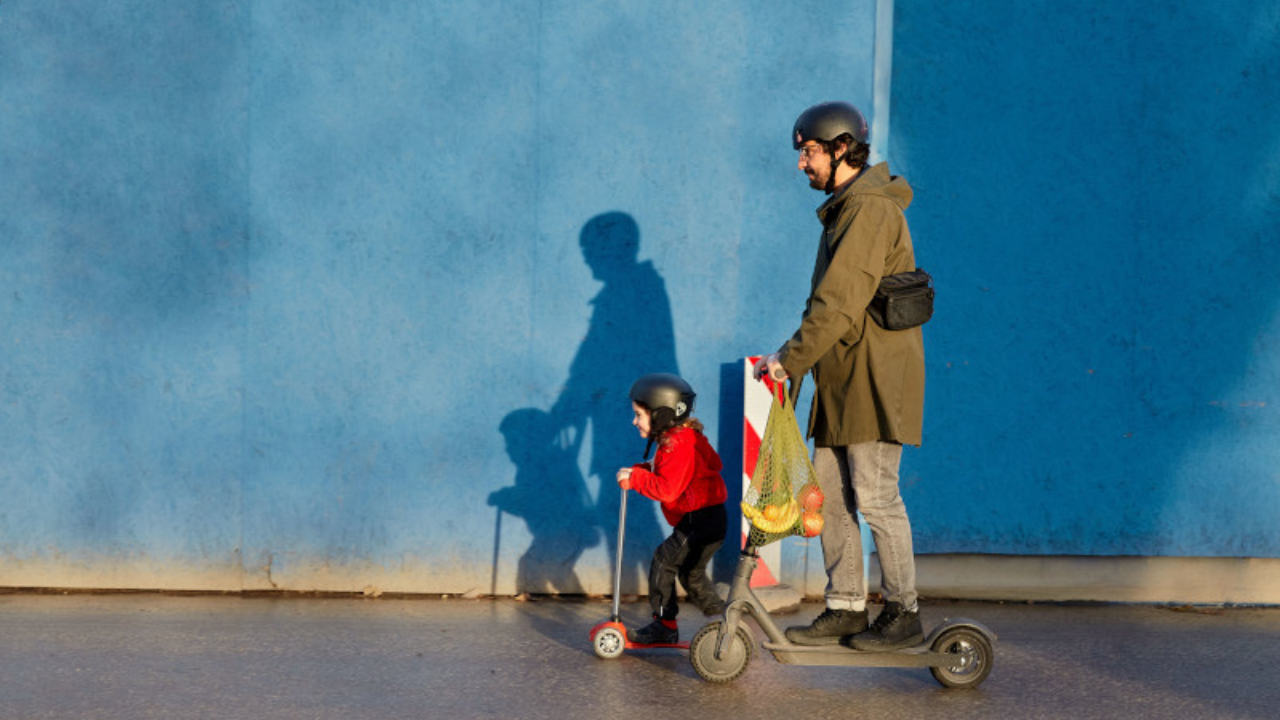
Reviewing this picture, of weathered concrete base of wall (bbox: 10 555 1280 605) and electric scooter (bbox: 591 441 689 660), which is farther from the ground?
weathered concrete base of wall (bbox: 10 555 1280 605)

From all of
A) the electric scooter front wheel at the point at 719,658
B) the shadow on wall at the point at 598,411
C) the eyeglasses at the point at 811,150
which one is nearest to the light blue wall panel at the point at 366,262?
the shadow on wall at the point at 598,411

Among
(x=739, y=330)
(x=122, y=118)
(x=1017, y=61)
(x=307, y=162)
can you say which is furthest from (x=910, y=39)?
(x=122, y=118)

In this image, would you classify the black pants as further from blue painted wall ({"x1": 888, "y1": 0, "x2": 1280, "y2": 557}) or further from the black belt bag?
blue painted wall ({"x1": 888, "y1": 0, "x2": 1280, "y2": 557})

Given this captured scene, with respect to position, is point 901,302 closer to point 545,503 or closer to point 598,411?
point 598,411

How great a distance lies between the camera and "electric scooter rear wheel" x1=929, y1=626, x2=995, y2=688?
5.32 metres

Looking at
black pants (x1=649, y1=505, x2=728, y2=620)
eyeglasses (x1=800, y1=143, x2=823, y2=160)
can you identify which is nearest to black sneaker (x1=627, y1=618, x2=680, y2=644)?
black pants (x1=649, y1=505, x2=728, y2=620)

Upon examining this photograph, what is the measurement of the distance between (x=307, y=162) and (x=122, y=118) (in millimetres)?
899

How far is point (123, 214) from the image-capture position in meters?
6.89

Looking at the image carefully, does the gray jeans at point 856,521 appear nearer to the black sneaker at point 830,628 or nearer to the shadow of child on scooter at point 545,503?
the black sneaker at point 830,628

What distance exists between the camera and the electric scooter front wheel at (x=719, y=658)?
5.38 metres

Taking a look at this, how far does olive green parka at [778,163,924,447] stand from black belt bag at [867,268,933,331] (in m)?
0.05

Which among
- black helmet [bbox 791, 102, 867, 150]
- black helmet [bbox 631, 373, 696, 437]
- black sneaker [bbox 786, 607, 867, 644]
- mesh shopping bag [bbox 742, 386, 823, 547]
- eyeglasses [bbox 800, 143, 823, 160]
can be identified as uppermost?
black helmet [bbox 791, 102, 867, 150]

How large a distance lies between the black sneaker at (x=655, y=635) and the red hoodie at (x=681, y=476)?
465 millimetres

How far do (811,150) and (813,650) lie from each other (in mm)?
1856
